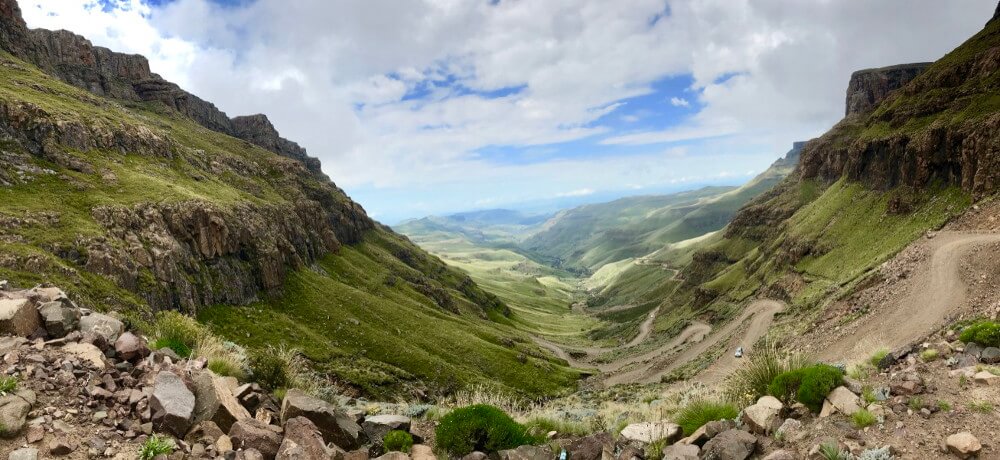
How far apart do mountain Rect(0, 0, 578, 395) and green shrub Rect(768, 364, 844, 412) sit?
168ft

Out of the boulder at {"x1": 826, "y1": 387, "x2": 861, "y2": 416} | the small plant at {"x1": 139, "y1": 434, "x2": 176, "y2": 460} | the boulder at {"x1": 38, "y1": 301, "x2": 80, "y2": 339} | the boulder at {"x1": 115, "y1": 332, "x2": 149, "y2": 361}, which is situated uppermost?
the boulder at {"x1": 38, "y1": 301, "x2": 80, "y2": 339}

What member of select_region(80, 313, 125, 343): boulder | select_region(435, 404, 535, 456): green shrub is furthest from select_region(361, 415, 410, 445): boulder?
select_region(80, 313, 125, 343): boulder

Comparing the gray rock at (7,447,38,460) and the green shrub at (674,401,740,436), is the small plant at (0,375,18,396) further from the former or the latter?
the green shrub at (674,401,740,436)

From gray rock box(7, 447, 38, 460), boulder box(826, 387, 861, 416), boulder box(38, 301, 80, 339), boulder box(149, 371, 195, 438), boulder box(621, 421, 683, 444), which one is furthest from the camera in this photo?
boulder box(621, 421, 683, 444)

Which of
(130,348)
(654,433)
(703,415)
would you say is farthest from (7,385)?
(703,415)

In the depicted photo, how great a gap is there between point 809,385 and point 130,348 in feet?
65.3

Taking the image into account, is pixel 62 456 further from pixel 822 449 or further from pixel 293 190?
pixel 293 190

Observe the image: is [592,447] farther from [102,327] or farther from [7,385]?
[102,327]

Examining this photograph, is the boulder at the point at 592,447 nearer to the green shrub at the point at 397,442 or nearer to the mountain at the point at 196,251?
the green shrub at the point at 397,442

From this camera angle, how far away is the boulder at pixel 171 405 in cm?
1047

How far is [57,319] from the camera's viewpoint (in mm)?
13023

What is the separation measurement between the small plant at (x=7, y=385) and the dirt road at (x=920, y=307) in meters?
54.2

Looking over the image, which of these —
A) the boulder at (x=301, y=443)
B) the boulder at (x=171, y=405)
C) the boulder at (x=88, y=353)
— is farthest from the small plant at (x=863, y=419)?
the boulder at (x=88, y=353)

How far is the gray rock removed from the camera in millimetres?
8305
